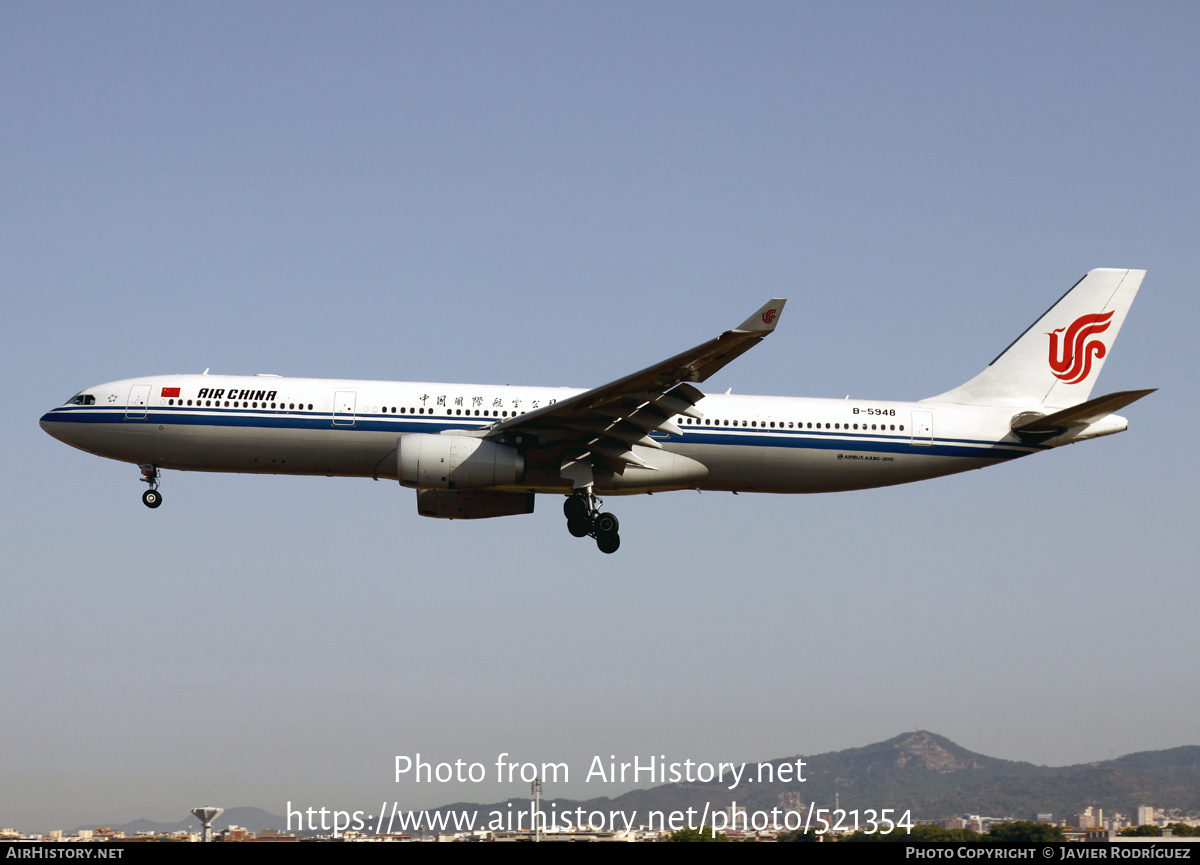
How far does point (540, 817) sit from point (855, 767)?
14504cm

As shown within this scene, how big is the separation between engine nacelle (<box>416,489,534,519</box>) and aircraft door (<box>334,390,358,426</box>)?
3500mm

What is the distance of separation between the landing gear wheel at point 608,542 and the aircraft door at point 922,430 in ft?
27.7

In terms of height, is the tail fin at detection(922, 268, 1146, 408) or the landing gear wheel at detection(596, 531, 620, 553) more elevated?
the tail fin at detection(922, 268, 1146, 408)

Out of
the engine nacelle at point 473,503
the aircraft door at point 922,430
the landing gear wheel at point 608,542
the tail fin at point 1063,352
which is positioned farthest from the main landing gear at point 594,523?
the tail fin at point 1063,352

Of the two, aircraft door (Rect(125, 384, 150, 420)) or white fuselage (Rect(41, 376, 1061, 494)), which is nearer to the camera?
white fuselage (Rect(41, 376, 1061, 494))

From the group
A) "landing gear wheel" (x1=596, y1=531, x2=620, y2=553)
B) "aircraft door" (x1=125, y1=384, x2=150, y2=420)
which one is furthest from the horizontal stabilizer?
"aircraft door" (x1=125, y1=384, x2=150, y2=420)

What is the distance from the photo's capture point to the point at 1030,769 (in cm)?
10194

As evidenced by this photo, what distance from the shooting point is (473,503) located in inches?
1298

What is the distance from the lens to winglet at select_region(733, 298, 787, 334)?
25.3 m

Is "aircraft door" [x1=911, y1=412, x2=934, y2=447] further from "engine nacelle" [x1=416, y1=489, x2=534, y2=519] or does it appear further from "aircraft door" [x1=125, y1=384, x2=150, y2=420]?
"aircraft door" [x1=125, y1=384, x2=150, y2=420]

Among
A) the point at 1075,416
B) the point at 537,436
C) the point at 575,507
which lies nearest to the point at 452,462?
the point at 537,436

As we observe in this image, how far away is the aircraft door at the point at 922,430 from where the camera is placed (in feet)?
105

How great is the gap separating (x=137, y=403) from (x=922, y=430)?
833 inches
